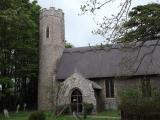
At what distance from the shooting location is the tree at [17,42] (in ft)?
117

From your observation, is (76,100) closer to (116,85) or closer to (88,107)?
(88,107)

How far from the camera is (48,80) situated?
130 ft

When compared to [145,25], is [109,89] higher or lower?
lower

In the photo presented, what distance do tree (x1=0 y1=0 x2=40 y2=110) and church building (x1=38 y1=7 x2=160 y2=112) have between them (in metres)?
1.89

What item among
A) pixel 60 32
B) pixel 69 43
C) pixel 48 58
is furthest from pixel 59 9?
pixel 69 43

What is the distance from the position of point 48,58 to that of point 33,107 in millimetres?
8164

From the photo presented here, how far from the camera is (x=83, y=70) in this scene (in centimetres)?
3856

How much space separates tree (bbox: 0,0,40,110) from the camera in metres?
35.6

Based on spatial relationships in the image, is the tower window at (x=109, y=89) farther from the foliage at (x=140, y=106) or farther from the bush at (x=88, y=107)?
the foliage at (x=140, y=106)

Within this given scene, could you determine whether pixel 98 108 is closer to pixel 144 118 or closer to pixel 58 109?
pixel 58 109

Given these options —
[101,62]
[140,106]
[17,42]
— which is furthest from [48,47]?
[140,106]

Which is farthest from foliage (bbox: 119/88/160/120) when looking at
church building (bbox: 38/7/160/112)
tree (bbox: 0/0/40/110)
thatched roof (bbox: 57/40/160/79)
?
tree (bbox: 0/0/40/110)

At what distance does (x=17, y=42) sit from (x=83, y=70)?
8.04 m

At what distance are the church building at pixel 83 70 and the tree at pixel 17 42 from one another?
1.89 metres
